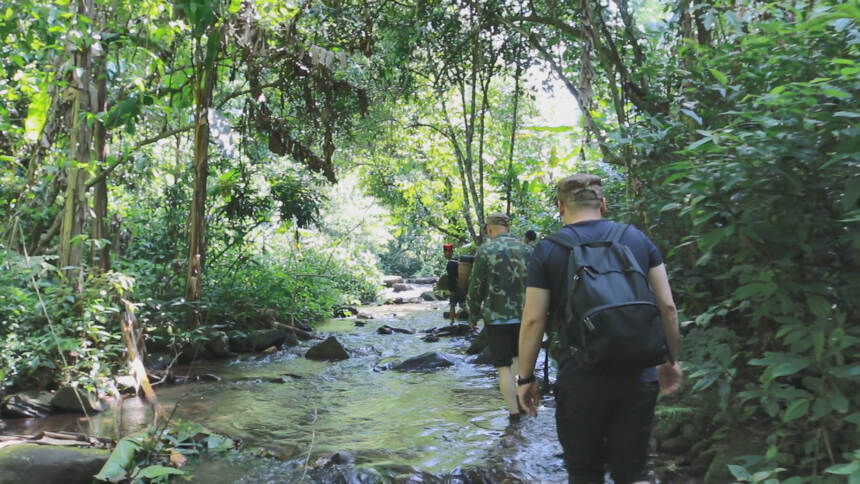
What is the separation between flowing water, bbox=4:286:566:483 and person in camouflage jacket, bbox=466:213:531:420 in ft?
1.62

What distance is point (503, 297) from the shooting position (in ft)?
18.8

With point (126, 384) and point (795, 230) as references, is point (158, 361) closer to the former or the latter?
point (126, 384)

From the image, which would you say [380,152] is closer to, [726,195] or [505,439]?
[505,439]

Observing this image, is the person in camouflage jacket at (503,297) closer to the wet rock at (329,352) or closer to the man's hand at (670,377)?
the man's hand at (670,377)

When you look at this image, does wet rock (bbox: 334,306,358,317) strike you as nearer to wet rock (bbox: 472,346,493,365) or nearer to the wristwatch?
wet rock (bbox: 472,346,493,365)

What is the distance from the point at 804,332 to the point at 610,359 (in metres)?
1.25

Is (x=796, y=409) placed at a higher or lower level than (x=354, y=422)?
higher

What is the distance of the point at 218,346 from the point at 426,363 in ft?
11.9

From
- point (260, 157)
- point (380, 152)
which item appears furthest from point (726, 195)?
point (380, 152)

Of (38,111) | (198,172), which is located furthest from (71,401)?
(198,172)

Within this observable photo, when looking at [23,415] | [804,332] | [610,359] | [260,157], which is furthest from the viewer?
[260,157]

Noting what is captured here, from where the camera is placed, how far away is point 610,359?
2.53 meters

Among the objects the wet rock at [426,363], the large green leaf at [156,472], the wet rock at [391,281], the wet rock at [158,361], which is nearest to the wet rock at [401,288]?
the wet rock at [391,281]

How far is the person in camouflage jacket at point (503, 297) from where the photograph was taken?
18.8 feet
